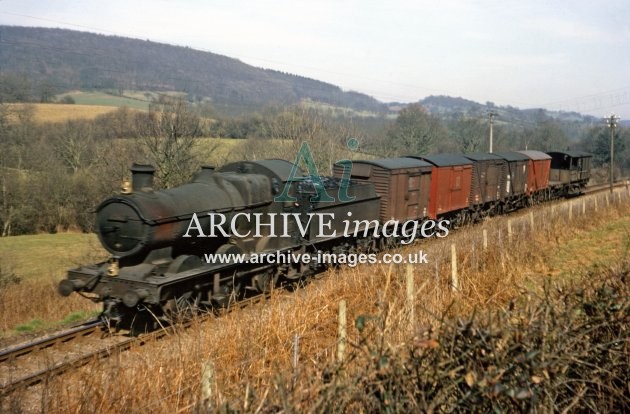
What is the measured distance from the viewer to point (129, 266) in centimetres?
1010

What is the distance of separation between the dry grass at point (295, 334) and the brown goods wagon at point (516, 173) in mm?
10913

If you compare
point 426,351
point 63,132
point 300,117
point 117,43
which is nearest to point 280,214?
point 426,351

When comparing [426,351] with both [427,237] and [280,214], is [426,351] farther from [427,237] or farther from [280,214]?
[427,237]

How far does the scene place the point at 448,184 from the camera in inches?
802

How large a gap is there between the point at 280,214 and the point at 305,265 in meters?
1.64

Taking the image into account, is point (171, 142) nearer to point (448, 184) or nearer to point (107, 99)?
point (448, 184)

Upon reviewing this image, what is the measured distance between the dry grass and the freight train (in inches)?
51.5

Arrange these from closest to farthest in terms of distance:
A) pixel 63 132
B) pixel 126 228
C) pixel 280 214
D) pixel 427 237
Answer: pixel 126 228, pixel 280 214, pixel 427 237, pixel 63 132

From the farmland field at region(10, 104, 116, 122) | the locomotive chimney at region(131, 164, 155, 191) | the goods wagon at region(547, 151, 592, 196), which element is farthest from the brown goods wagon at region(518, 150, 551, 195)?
the farmland field at region(10, 104, 116, 122)

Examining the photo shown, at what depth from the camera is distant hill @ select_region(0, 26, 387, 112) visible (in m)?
106

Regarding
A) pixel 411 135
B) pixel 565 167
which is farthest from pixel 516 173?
pixel 411 135

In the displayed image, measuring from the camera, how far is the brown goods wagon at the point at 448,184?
1962 cm

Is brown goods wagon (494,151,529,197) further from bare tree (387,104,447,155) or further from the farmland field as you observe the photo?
the farmland field

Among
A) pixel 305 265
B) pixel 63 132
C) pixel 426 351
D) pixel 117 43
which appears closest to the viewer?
pixel 426 351
